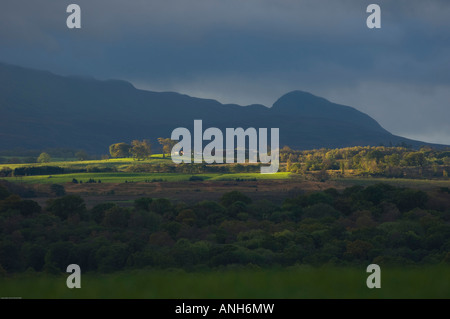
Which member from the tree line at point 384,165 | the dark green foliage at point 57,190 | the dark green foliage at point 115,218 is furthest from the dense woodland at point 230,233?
the tree line at point 384,165

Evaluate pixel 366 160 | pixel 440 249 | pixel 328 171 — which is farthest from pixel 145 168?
pixel 440 249

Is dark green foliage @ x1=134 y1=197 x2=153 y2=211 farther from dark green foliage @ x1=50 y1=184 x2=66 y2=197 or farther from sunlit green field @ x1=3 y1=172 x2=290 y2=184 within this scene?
sunlit green field @ x1=3 y1=172 x2=290 y2=184

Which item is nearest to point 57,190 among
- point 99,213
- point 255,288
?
point 99,213

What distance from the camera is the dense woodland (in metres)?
41.9

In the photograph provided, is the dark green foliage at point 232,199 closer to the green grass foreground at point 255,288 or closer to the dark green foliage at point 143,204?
the dark green foliage at point 143,204

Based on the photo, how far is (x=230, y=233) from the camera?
56.6m

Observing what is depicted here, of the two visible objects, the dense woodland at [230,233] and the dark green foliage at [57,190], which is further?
the dark green foliage at [57,190]

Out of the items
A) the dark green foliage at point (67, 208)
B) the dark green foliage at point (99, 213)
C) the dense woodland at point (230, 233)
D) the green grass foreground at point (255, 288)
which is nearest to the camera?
the green grass foreground at point (255, 288)

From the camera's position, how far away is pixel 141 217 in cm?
6456

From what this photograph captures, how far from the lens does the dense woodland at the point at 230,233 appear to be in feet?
137

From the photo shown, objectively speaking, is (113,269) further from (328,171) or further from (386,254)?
(328,171)

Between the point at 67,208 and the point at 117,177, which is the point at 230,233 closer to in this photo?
the point at 67,208

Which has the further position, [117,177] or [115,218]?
[117,177]

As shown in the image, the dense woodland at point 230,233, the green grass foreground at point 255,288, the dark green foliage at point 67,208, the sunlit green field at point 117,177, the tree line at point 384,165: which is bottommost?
the dense woodland at point 230,233
